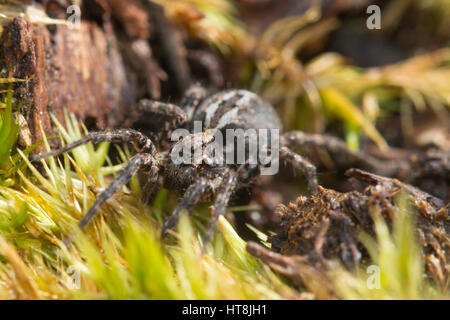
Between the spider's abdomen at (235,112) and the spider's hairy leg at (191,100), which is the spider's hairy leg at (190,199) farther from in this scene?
the spider's hairy leg at (191,100)

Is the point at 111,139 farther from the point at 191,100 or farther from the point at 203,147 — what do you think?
the point at 191,100

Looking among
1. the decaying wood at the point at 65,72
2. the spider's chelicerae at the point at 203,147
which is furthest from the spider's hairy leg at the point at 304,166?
the decaying wood at the point at 65,72

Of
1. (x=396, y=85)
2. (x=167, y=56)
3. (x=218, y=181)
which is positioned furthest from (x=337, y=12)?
(x=218, y=181)

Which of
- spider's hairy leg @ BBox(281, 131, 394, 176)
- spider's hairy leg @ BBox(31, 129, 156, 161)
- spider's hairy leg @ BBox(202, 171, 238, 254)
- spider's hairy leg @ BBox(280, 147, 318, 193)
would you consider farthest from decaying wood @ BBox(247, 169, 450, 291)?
spider's hairy leg @ BBox(281, 131, 394, 176)

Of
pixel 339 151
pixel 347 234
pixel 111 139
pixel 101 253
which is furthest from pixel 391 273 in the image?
pixel 339 151
